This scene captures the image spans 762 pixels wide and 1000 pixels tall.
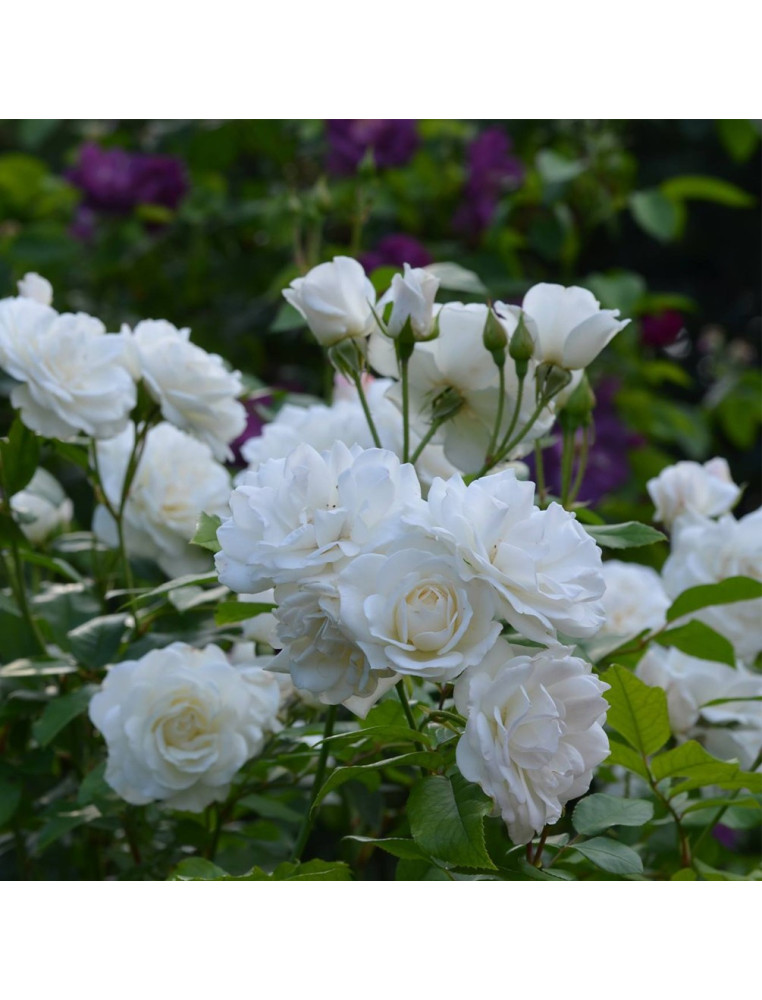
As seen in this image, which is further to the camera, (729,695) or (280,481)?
(729,695)

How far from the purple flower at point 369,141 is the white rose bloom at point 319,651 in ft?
4.43

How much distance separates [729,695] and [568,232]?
120 cm

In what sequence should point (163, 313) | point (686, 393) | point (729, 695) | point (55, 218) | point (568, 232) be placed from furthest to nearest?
point (686, 393) < point (55, 218) < point (163, 313) < point (568, 232) < point (729, 695)

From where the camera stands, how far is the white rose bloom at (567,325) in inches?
27.1

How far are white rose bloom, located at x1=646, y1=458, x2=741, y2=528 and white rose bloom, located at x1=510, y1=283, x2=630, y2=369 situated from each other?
0.27 m

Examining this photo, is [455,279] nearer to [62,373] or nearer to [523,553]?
[62,373]

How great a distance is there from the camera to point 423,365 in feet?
2.41

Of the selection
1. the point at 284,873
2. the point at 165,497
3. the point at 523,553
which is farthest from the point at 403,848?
the point at 165,497

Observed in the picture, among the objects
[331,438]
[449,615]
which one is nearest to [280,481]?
[449,615]

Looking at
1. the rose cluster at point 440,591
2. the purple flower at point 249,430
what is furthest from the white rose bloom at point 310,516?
the purple flower at point 249,430

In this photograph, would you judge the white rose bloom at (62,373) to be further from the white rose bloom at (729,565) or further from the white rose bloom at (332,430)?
the white rose bloom at (729,565)

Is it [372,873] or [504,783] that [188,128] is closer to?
[372,873]

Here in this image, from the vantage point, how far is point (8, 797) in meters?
0.81

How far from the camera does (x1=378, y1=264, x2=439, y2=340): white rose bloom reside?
667 millimetres
